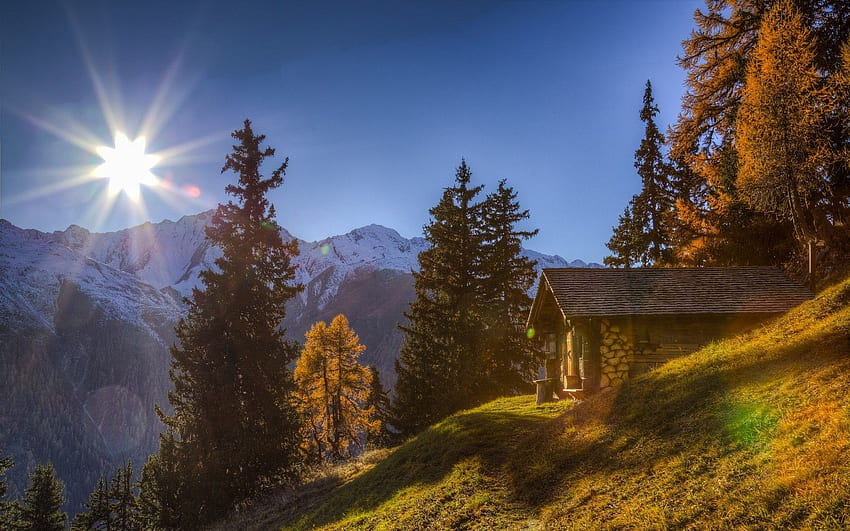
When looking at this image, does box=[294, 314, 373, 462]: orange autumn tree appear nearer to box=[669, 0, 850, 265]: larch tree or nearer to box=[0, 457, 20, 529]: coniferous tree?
box=[0, 457, 20, 529]: coniferous tree

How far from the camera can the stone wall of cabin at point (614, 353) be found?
18359 millimetres

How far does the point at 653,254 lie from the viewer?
3250 cm

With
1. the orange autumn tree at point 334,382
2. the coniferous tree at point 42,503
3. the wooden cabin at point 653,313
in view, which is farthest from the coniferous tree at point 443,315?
the coniferous tree at point 42,503

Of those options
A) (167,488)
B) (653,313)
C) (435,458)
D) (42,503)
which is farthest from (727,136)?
(42,503)

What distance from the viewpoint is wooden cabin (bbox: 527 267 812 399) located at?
18.0 meters

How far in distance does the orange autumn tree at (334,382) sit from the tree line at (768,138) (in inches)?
945

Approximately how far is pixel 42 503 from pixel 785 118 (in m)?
53.1

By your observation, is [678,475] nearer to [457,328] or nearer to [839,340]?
[839,340]

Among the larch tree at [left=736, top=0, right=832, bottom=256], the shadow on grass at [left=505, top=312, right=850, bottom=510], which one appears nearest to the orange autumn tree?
the shadow on grass at [left=505, top=312, right=850, bottom=510]

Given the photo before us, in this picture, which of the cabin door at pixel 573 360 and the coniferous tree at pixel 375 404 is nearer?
the cabin door at pixel 573 360

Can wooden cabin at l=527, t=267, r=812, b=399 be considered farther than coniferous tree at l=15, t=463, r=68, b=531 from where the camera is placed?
No

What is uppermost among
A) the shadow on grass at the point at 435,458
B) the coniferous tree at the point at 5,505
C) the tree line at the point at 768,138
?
the tree line at the point at 768,138

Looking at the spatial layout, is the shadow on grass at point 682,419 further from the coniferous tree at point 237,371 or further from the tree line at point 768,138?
the coniferous tree at point 237,371

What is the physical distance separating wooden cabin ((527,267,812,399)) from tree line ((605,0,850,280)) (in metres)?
3.11
